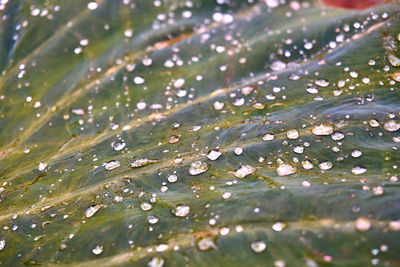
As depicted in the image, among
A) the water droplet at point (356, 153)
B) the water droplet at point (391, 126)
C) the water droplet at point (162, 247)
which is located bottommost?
the water droplet at point (391, 126)

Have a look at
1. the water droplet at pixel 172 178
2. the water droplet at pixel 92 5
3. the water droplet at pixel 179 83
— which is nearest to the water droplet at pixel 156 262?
the water droplet at pixel 172 178

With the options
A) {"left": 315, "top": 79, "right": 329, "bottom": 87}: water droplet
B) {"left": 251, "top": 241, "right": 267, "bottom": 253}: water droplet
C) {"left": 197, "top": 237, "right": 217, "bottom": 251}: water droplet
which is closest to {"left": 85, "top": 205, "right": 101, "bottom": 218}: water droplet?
{"left": 197, "top": 237, "right": 217, "bottom": 251}: water droplet

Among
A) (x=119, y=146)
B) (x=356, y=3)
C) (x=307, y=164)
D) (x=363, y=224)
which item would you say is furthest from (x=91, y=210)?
(x=356, y=3)

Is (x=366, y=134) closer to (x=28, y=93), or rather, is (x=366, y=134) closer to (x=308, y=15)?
(x=308, y=15)

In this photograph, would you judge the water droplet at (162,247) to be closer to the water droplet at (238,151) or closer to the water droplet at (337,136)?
the water droplet at (238,151)

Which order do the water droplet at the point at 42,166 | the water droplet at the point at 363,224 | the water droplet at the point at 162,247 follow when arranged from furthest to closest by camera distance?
1. the water droplet at the point at 42,166
2. the water droplet at the point at 162,247
3. the water droplet at the point at 363,224

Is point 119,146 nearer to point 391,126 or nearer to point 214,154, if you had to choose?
point 214,154

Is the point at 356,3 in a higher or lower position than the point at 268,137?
higher
